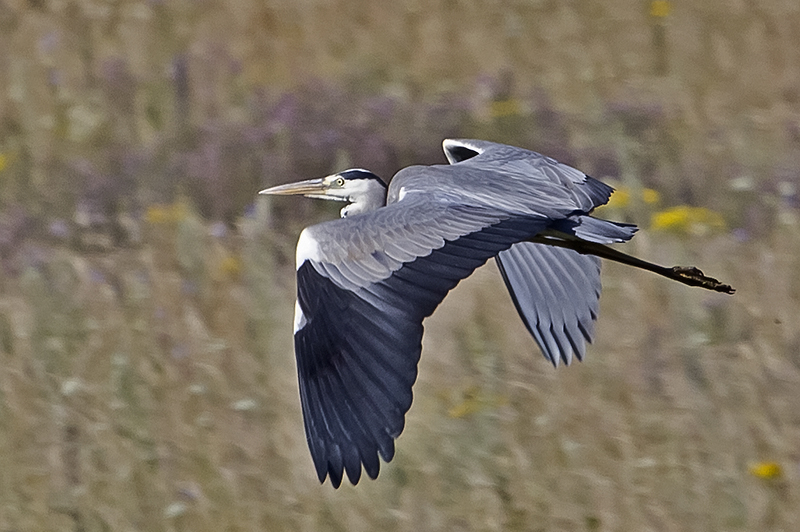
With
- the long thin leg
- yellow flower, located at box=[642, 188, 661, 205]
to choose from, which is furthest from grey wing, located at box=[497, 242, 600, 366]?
yellow flower, located at box=[642, 188, 661, 205]

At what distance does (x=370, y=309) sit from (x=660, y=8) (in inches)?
188

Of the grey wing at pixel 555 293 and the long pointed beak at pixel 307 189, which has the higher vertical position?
the long pointed beak at pixel 307 189

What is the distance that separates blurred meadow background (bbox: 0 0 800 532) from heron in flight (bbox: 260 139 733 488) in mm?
401

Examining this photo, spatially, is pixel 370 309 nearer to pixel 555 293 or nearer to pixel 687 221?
pixel 555 293

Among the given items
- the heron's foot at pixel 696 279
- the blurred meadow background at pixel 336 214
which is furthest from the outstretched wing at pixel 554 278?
the heron's foot at pixel 696 279

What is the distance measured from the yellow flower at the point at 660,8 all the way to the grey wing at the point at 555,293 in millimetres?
3072

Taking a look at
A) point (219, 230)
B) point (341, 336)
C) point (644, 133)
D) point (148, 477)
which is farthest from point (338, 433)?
point (644, 133)

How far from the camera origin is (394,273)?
3559 millimetres

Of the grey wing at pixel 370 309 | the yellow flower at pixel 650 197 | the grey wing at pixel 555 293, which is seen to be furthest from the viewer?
the yellow flower at pixel 650 197

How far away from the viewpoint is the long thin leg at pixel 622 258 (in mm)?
4348

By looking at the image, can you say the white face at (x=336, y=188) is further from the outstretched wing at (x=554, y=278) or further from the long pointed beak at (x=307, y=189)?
the outstretched wing at (x=554, y=278)

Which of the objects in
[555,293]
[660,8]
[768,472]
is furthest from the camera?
[660,8]

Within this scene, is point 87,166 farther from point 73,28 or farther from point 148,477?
point 148,477

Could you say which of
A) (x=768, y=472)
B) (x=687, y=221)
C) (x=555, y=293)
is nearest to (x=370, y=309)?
(x=555, y=293)
